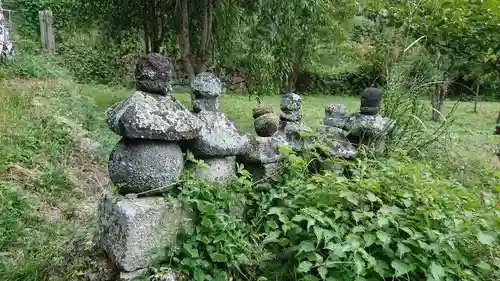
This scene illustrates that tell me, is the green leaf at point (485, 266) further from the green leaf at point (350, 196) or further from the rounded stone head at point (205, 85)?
the rounded stone head at point (205, 85)

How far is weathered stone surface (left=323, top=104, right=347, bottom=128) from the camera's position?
2.61 meters

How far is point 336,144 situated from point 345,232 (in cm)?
74

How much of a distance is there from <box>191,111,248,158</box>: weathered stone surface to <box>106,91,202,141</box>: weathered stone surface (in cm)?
9

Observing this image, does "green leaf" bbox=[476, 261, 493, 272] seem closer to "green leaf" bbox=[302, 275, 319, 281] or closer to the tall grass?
"green leaf" bbox=[302, 275, 319, 281]

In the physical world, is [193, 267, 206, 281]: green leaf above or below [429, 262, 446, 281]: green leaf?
below

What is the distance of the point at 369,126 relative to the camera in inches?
95.7

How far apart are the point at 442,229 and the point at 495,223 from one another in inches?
Answer: 7.9

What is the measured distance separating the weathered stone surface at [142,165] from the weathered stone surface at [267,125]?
881mm

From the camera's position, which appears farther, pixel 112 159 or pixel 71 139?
pixel 71 139

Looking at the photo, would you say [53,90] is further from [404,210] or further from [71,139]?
[404,210]

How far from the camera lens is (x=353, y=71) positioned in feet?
54.9

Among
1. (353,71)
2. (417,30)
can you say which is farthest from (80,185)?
(353,71)

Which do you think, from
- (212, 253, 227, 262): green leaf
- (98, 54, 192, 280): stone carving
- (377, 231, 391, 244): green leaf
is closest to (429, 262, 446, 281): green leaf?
(377, 231, 391, 244): green leaf

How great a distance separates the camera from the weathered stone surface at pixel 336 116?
2.61 meters
